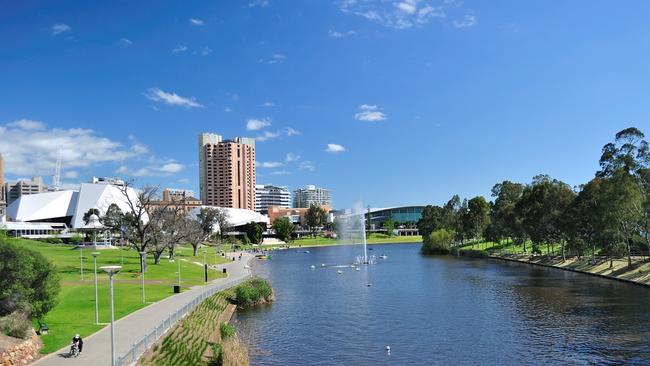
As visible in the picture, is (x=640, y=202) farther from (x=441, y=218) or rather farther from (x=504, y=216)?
(x=441, y=218)

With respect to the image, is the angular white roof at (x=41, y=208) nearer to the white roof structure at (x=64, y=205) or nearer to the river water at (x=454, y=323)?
the white roof structure at (x=64, y=205)

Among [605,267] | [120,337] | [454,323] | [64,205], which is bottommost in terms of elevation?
[454,323]

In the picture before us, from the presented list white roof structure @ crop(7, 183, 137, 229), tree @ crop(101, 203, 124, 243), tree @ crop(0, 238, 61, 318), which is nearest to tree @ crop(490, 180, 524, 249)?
tree @ crop(101, 203, 124, 243)

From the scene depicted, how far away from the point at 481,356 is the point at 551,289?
119 ft

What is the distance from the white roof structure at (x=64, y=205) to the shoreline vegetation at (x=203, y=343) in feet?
495

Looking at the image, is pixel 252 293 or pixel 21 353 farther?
pixel 252 293

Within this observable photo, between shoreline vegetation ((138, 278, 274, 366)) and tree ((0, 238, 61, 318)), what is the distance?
8316mm

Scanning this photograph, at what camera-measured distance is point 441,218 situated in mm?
177500

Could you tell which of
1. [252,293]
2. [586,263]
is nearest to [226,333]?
[252,293]

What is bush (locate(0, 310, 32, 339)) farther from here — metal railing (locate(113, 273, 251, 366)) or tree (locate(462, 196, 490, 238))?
tree (locate(462, 196, 490, 238))

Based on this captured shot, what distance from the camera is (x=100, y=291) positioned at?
180 ft

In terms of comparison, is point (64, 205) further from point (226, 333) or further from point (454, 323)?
point (454, 323)

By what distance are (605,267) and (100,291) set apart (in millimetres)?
73195

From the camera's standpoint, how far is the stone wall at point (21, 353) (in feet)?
89.2
